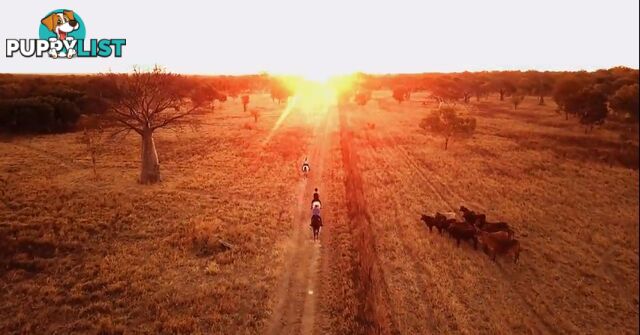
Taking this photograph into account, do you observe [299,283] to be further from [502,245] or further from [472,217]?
[472,217]

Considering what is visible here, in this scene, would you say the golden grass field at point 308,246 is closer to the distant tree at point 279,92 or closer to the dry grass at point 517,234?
the dry grass at point 517,234

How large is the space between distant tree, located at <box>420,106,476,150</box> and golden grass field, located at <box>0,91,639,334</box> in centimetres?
732

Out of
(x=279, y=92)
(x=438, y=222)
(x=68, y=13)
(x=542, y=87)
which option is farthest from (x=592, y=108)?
(x=279, y=92)

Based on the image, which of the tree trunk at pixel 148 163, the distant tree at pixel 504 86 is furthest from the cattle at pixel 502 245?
the distant tree at pixel 504 86

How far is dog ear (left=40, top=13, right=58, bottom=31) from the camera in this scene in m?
31.3

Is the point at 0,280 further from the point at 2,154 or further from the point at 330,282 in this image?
the point at 2,154

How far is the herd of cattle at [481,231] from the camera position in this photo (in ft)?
58.3

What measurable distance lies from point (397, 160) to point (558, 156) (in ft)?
51.9

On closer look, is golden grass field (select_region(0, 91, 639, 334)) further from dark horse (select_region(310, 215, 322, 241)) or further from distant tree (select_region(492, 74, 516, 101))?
distant tree (select_region(492, 74, 516, 101))

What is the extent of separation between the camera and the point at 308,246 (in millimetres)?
18438

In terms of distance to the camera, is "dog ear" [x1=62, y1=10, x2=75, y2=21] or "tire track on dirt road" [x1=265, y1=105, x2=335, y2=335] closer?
"tire track on dirt road" [x1=265, y1=105, x2=335, y2=335]

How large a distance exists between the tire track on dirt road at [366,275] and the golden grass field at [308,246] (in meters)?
0.09

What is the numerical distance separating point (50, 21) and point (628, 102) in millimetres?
52392

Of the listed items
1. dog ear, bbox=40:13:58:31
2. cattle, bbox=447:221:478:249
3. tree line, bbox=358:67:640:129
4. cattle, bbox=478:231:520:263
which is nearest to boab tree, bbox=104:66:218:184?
dog ear, bbox=40:13:58:31
